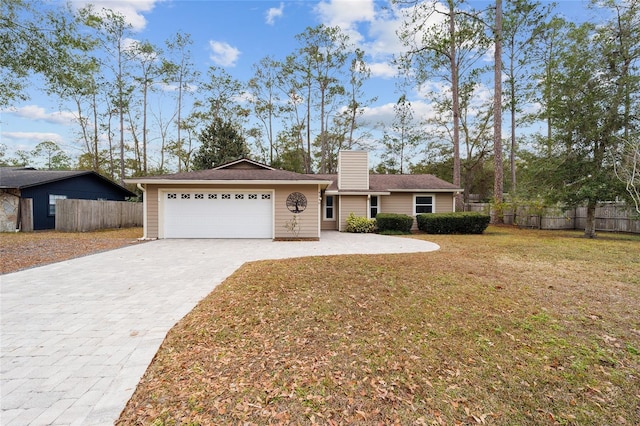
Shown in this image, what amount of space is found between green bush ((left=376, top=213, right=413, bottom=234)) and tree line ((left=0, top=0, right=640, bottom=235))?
17.0 ft

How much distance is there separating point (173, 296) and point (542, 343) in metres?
4.87

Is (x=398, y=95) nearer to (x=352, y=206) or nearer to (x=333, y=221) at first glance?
(x=352, y=206)

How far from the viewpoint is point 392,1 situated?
51.6ft

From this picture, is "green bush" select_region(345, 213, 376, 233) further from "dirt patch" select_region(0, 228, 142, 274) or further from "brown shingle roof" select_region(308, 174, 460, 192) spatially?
"dirt patch" select_region(0, 228, 142, 274)

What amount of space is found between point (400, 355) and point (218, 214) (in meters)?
10.0

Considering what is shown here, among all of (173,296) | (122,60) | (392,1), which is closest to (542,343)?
(173,296)

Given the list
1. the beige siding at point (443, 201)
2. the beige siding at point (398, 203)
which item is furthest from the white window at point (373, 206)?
the beige siding at point (443, 201)

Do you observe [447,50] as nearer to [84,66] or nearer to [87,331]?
[84,66]

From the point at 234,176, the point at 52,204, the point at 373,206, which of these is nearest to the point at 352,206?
the point at 373,206

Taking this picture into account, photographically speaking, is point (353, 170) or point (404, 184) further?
point (404, 184)

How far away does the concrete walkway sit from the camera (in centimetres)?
218

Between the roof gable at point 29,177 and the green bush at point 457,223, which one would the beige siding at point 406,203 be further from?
the roof gable at point 29,177

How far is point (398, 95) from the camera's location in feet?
60.3

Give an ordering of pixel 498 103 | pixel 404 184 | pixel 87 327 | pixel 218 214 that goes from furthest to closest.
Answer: pixel 404 184 → pixel 498 103 → pixel 218 214 → pixel 87 327
